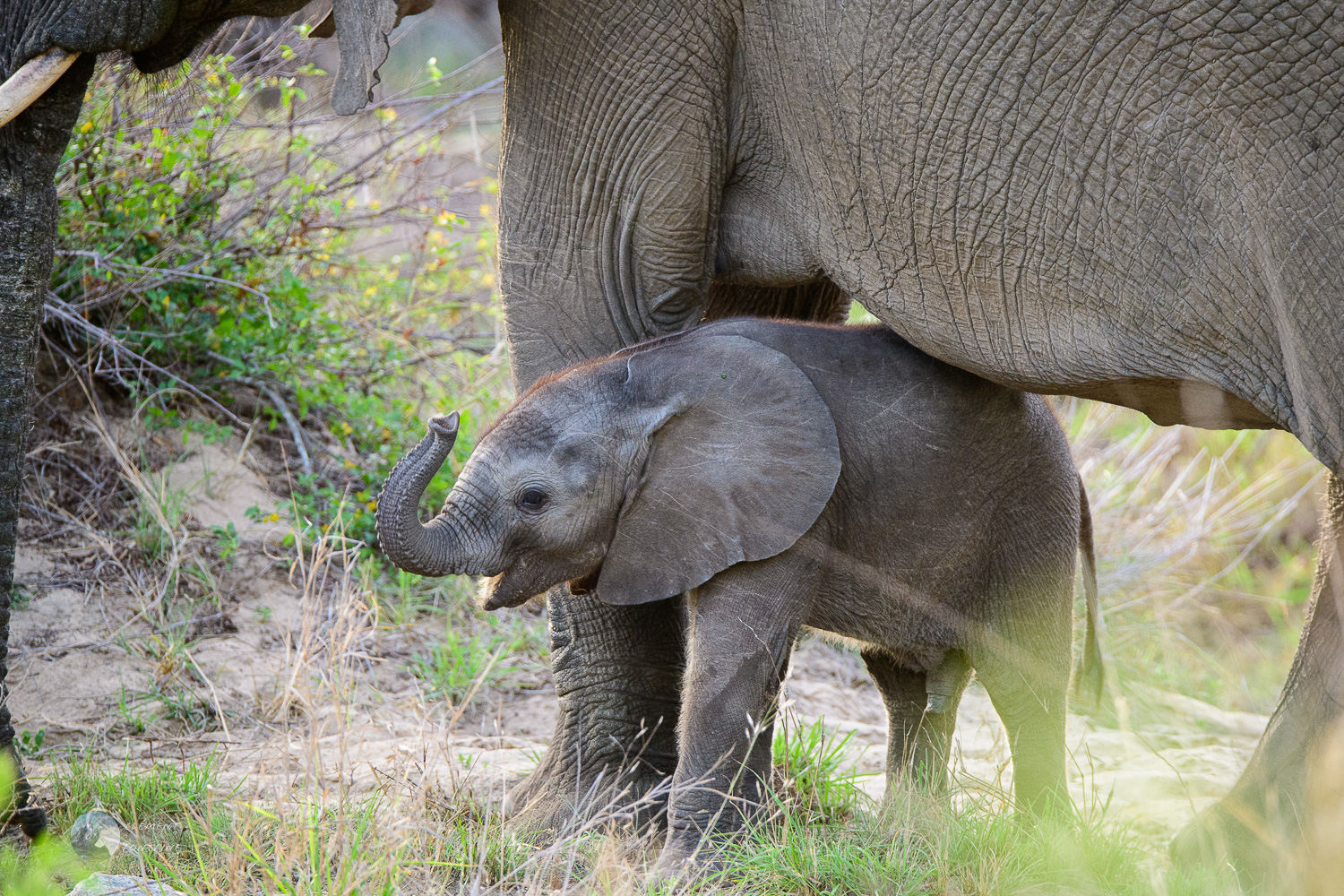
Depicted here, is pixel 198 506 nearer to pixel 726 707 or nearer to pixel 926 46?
pixel 726 707

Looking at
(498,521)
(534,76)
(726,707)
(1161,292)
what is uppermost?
(534,76)

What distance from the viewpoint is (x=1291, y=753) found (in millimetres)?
3152

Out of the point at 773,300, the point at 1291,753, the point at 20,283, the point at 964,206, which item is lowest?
the point at 1291,753

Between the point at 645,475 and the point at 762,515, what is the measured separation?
0.28 metres

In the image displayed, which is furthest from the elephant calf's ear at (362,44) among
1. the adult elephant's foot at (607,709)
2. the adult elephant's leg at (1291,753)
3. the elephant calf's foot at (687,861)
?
the adult elephant's leg at (1291,753)

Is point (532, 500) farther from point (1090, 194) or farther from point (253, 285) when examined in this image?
point (253, 285)

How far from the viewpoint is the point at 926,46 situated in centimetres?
288

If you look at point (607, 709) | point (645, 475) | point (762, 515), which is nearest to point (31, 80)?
point (645, 475)

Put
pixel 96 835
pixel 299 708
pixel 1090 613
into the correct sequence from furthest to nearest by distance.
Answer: pixel 299 708, pixel 1090 613, pixel 96 835

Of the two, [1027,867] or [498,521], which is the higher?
[498,521]

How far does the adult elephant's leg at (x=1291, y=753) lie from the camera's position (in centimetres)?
310

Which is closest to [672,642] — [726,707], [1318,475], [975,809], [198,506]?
[726,707]

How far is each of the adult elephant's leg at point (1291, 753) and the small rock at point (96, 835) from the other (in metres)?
2.42

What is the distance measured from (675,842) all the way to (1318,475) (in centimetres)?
492
